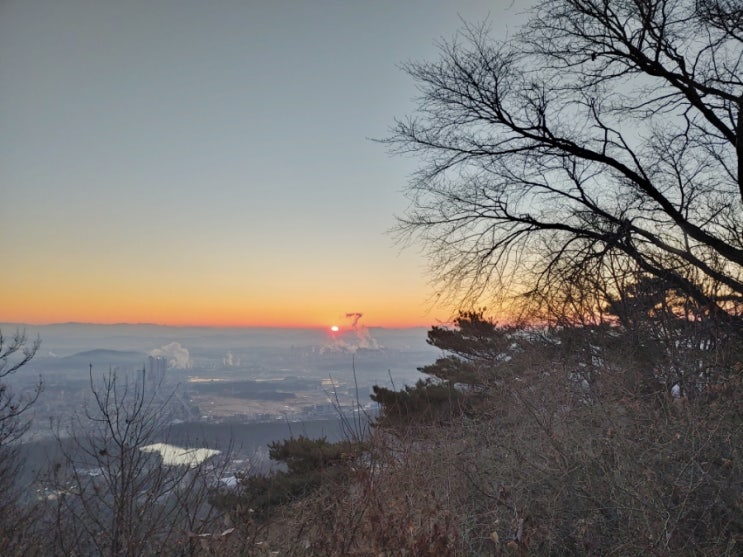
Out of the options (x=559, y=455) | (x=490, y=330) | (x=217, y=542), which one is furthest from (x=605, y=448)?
(x=490, y=330)

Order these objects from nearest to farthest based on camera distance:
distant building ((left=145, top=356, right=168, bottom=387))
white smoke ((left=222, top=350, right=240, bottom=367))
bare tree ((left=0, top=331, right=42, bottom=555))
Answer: distant building ((left=145, top=356, right=168, bottom=387)), bare tree ((left=0, top=331, right=42, bottom=555)), white smoke ((left=222, top=350, right=240, bottom=367))

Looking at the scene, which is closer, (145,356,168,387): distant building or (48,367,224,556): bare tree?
(48,367,224,556): bare tree

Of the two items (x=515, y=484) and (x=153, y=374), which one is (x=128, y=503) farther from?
(x=153, y=374)

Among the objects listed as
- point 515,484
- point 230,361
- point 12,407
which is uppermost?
point 515,484

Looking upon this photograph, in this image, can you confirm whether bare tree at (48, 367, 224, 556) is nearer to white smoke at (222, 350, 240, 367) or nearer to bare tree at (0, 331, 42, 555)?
bare tree at (0, 331, 42, 555)

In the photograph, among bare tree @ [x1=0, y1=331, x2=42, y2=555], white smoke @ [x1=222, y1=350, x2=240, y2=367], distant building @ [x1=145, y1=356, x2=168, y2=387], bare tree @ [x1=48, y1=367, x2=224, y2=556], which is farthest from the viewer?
white smoke @ [x1=222, y1=350, x2=240, y2=367]

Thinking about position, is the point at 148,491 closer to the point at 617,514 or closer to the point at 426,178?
the point at 617,514

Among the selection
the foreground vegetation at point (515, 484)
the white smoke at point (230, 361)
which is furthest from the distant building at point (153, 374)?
the white smoke at point (230, 361)

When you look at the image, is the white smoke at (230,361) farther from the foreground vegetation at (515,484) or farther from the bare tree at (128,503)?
the bare tree at (128,503)

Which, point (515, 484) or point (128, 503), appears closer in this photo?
point (128, 503)

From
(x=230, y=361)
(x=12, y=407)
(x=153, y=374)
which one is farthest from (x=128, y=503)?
(x=230, y=361)

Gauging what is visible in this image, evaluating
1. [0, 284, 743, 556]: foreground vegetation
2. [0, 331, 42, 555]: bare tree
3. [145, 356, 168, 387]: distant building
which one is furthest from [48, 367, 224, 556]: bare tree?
[0, 331, 42, 555]: bare tree
